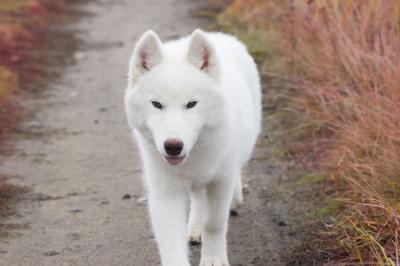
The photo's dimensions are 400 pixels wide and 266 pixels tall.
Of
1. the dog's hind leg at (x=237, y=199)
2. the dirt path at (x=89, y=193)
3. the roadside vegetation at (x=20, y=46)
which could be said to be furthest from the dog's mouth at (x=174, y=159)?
the roadside vegetation at (x=20, y=46)

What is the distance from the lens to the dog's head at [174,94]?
12.7ft

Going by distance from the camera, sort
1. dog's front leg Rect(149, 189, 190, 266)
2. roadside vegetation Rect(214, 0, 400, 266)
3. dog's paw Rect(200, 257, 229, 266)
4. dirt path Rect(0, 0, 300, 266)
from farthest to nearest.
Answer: dirt path Rect(0, 0, 300, 266), dog's paw Rect(200, 257, 229, 266), roadside vegetation Rect(214, 0, 400, 266), dog's front leg Rect(149, 189, 190, 266)

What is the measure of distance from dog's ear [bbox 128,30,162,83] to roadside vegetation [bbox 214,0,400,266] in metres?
1.34

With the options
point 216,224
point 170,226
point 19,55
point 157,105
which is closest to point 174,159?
point 157,105

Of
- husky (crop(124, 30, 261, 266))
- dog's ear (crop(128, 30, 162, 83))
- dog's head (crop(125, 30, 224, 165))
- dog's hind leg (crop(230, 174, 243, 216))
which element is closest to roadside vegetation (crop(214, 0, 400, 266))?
dog's hind leg (crop(230, 174, 243, 216))

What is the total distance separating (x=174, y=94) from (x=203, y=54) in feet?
1.28

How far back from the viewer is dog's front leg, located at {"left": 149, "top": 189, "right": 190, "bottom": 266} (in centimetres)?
416

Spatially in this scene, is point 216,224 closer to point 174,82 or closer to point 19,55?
point 174,82

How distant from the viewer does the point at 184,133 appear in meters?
3.86

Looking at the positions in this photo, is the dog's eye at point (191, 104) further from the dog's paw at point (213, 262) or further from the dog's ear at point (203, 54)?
the dog's paw at point (213, 262)

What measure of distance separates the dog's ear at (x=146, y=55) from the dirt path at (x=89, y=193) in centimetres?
121

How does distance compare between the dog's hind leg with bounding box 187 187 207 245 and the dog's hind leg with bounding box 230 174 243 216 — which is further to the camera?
the dog's hind leg with bounding box 230 174 243 216

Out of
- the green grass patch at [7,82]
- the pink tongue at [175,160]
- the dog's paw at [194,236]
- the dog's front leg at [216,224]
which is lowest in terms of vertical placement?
the green grass patch at [7,82]

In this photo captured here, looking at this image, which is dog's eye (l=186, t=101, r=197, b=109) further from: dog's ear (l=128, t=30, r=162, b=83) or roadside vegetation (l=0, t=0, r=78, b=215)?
roadside vegetation (l=0, t=0, r=78, b=215)
